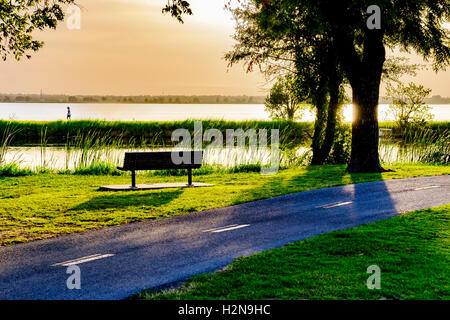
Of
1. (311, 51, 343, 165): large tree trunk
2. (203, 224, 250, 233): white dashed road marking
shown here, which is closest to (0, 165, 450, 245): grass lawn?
(203, 224, 250, 233): white dashed road marking

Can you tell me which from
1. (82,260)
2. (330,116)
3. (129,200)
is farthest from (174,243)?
(330,116)

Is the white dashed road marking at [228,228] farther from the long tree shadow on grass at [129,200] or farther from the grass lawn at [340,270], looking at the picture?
the long tree shadow on grass at [129,200]

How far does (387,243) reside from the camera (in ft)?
28.1

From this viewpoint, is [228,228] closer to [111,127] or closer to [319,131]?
[319,131]

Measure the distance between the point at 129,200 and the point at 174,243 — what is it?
496 cm

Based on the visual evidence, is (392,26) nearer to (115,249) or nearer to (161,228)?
(161,228)

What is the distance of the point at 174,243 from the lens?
8.91 meters

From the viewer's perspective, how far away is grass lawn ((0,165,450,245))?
425 inches

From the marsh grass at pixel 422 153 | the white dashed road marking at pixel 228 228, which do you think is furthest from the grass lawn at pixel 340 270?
the marsh grass at pixel 422 153

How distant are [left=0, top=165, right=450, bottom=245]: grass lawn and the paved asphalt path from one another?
30.0 inches

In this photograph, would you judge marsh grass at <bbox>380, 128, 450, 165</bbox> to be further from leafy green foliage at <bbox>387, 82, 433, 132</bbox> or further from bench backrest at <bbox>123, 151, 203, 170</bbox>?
bench backrest at <bbox>123, 151, 203, 170</bbox>

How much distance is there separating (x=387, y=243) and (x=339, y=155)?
17.8 meters
